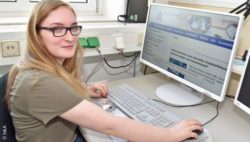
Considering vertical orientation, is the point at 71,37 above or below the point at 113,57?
above

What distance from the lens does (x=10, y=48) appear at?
1119mm

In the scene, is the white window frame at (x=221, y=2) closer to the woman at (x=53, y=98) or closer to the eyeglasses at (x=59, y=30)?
the woman at (x=53, y=98)

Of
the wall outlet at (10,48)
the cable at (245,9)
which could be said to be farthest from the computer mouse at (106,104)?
the cable at (245,9)

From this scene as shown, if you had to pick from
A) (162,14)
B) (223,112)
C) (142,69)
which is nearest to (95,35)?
(162,14)

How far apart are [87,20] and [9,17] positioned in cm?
44

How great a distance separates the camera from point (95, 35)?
1324 mm

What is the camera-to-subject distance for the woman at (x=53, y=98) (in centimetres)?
78

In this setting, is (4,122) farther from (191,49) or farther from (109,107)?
(191,49)

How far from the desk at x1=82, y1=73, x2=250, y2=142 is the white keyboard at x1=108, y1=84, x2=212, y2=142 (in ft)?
0.25

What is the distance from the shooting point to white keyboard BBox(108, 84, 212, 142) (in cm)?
94

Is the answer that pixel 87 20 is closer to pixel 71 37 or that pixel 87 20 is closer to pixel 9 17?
pixel 9 17

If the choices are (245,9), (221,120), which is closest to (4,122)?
(221,120)

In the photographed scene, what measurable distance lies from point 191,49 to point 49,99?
0.65 m

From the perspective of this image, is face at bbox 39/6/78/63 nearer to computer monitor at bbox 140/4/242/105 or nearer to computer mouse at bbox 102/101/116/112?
computer mouse at bbox 102/101/116/112
